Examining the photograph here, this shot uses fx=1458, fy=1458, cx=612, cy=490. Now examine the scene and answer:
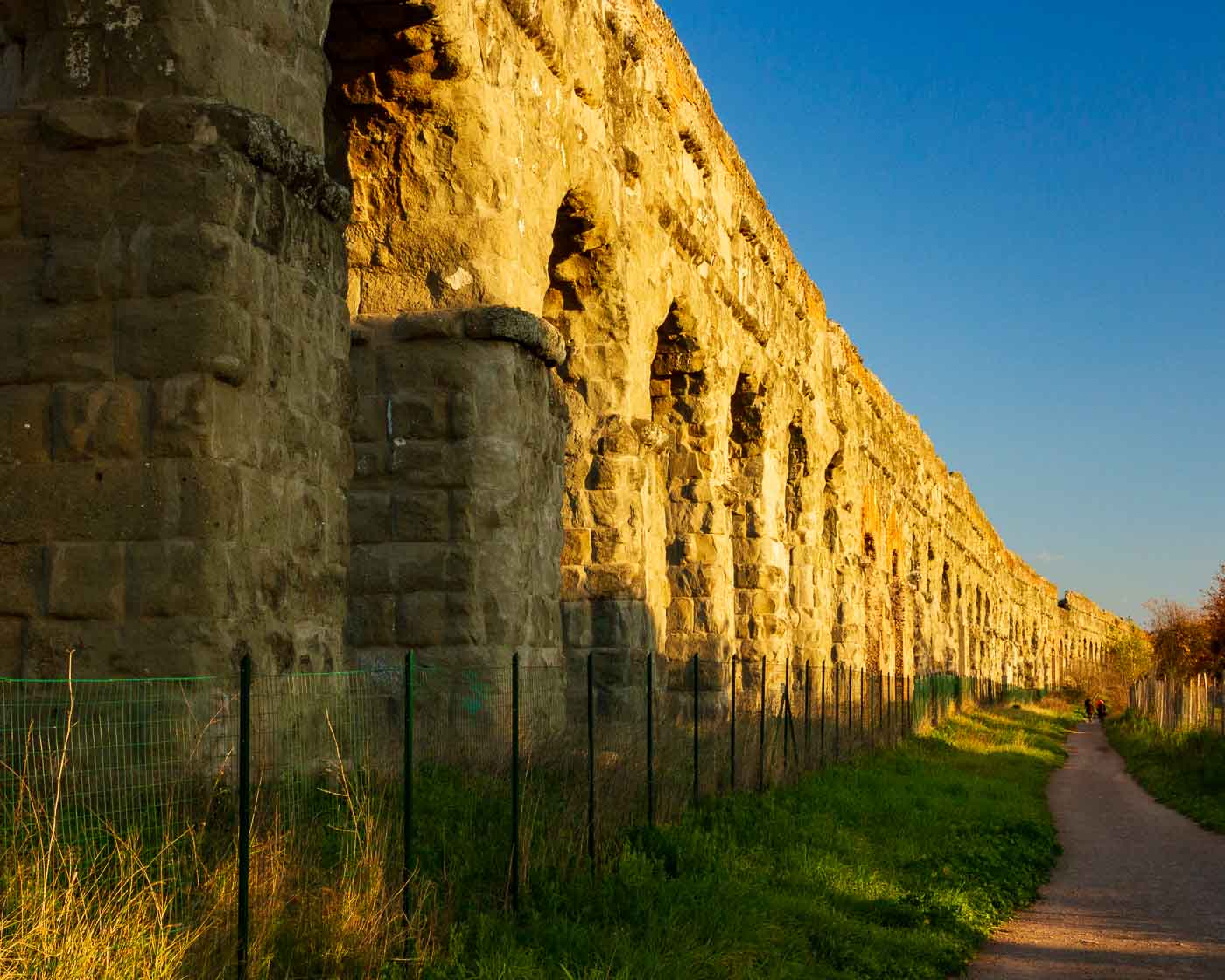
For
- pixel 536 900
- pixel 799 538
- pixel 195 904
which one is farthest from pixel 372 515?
pixel 799 538

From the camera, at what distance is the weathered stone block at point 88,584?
19.4 feet

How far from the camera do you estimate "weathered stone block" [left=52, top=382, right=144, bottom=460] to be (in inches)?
236

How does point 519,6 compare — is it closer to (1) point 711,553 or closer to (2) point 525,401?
(2) point 525,401

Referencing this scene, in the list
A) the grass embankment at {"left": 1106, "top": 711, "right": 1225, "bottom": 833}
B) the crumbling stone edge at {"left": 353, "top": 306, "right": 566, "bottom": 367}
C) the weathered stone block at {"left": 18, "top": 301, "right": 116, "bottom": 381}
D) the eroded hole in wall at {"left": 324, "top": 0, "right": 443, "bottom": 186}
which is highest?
the eroded hole in wall at {"left": 324, "top": 0, "right": 443, "bottom": 186}

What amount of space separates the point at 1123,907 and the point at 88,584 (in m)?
7.86

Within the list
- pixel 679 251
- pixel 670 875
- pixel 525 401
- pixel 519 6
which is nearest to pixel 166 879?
pixel 670 875

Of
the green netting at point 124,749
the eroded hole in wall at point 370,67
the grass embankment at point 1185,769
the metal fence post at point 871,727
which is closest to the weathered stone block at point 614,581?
the eroded hole in wall at point 370,67

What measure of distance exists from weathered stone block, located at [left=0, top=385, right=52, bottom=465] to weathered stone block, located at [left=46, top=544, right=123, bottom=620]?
1.50ft

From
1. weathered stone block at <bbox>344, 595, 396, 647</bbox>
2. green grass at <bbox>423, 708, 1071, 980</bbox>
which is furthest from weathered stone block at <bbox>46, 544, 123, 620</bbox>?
weathered stone block at <bbox>344, 595, 396, 647</bbox>

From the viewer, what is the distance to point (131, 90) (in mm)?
6195

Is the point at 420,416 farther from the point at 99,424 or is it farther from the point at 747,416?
the point at 747,416

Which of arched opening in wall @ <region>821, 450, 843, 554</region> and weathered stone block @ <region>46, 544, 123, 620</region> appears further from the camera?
arched opening in wall @ <region>821, 450, 843, 554</region>

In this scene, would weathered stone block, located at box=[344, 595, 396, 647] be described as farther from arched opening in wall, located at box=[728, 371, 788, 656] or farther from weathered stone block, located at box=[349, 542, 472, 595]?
arched opening in wall, located at box=[728, 371, 788, 656]

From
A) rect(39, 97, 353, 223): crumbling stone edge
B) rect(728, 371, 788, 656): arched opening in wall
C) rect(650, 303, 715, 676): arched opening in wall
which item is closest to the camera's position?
rect(39, 97, 353, 223): crumbling stone edge
